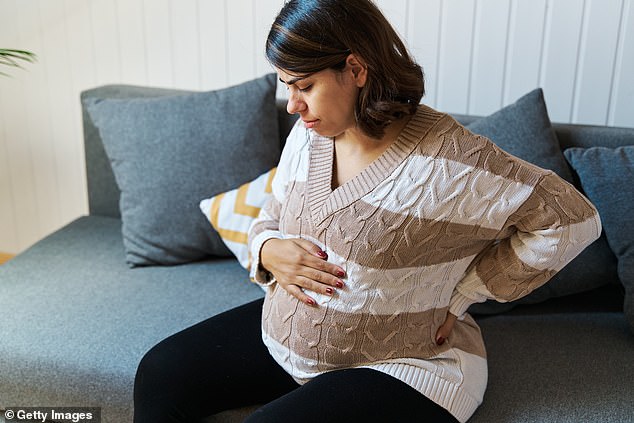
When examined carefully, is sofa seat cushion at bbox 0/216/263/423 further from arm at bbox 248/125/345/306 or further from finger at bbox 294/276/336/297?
finger at bbox 294/276/336/297

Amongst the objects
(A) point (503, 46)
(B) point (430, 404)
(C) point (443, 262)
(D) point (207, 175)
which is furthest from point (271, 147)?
(B) point (430, 404)

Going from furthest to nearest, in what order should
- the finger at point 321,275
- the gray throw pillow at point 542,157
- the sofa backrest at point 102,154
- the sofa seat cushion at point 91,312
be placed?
the sofa backrest at point 102,154 < the gray throw pillow at point 542,157 < the sofa seat cushion at point 91,312 < the finger at point 321,275

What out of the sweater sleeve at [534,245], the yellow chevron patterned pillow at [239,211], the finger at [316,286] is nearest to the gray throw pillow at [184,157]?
the yellow chevron patterned pillow at [239,211]

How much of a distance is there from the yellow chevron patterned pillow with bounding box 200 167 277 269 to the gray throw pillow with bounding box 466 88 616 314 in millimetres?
576

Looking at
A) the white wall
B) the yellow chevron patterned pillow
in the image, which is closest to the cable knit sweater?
the yellow chevron patterned pillow

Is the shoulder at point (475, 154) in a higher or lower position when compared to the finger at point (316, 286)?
higher

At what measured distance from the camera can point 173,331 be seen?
176cm

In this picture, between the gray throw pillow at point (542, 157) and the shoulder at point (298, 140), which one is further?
the gray throw pillow at point (542, 157)

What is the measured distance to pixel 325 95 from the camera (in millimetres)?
1316

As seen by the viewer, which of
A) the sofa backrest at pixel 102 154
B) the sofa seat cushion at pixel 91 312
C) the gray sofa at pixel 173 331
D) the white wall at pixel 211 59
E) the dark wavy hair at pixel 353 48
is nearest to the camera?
the dark wavy hair at pixel 353 48

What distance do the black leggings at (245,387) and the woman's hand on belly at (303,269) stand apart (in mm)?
157

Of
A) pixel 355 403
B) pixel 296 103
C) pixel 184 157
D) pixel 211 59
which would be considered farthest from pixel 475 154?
pixel 211 59

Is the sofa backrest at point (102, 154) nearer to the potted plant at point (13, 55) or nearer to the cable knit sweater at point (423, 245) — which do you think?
the potted plant at point (13, 55)

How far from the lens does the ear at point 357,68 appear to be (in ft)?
4.24
